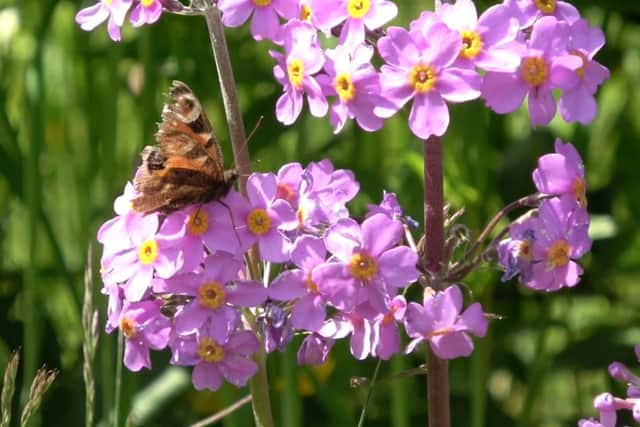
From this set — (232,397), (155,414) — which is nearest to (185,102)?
(232,397)

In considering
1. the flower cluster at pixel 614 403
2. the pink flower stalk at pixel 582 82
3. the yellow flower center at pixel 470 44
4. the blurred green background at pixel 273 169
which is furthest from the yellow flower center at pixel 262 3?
the blurred green background at pixel 273 169

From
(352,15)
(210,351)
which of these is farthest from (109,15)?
(210,351)

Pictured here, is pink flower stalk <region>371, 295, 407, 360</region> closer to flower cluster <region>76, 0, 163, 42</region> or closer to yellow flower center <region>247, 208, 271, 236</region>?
yellow flower center <region>247, 208, 271, 236</region>

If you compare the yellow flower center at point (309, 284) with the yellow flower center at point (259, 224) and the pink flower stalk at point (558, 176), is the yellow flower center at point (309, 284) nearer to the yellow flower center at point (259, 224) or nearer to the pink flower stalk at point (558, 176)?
the yellow flower center at point (259, 224)

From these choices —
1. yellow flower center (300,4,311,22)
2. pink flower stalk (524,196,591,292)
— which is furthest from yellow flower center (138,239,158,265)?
pink flower stalk (524,196,591,292)

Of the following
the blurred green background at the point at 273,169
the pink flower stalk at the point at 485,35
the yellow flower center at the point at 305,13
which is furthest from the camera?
the blurred green background at the point at 273,169
